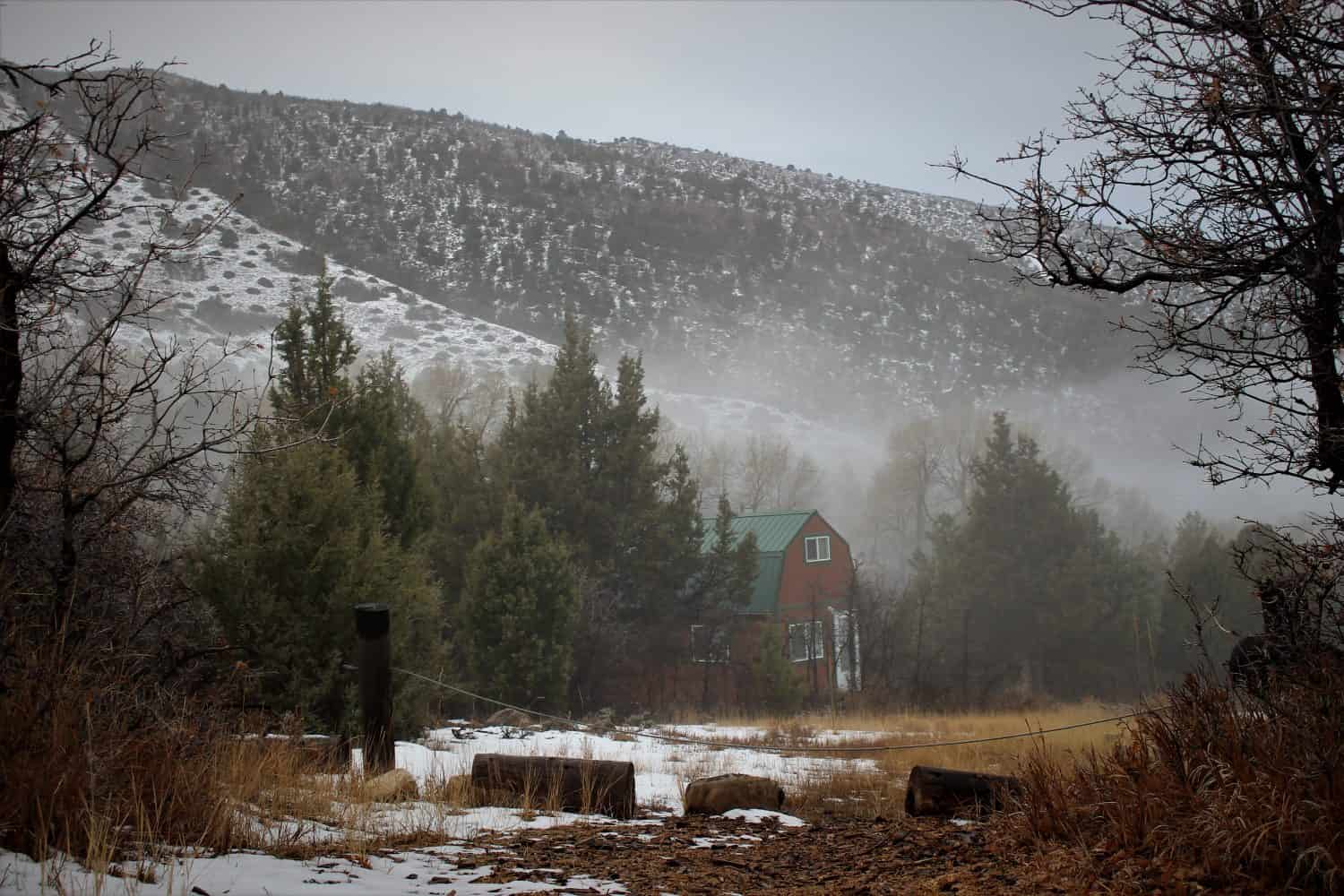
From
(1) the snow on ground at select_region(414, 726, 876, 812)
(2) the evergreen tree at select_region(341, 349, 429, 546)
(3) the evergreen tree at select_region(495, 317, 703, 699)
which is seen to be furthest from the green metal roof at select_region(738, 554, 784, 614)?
(1) the snow on ground at select_region(414, 726, 876, 812)

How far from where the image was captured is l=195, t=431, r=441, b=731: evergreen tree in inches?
511

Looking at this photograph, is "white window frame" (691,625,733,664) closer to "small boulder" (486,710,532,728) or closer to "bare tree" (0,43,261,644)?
"small boulder" (486,710,532,728)

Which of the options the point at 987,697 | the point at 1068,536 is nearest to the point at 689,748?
the point at 987,697

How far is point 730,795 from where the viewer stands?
25.5 ft

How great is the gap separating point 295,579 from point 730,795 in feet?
26.2

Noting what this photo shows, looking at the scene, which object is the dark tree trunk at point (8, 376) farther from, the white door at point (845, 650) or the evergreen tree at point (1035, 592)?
the evergreen tree at point (1035, 592)

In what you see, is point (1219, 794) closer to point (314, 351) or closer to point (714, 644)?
point (314, 351)

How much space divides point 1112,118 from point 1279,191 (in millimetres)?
959

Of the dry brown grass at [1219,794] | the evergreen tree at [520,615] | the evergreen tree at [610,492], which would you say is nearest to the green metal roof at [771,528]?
the evergreen tree at [610,492]

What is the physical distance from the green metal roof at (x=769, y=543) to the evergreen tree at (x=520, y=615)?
515 inches

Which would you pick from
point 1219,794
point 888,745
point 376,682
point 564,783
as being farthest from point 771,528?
point 1219,794

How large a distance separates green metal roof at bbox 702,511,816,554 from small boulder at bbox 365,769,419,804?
34.0 meters

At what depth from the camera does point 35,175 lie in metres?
5.65

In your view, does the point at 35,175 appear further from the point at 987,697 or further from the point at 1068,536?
the point at 1068,536
